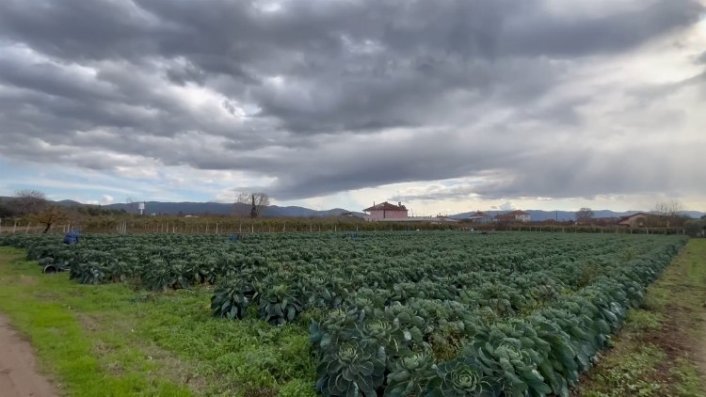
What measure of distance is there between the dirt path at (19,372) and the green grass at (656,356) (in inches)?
248

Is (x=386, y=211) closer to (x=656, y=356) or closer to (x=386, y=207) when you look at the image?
(x=386, y=207)

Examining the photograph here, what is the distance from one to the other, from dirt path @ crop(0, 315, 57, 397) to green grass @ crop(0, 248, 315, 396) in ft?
0.46

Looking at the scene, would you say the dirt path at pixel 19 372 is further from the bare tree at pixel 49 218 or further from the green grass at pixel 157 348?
the bare tree at pixel 49 218

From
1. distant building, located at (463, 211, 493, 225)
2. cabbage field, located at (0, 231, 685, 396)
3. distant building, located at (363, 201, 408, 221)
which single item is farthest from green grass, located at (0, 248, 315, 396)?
distant building, located at (363, 201, 408, 221)

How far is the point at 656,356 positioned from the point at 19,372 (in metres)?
9.14

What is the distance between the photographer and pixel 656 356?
6.97 meters

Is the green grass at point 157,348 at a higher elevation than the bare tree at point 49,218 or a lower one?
lower

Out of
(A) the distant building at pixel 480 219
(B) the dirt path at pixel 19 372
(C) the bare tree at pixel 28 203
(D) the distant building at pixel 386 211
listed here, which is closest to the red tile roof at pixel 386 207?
(D) the distant building at pixel 386 211

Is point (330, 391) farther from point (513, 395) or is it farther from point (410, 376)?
point (513, 395)

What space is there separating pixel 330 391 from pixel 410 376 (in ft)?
3.05

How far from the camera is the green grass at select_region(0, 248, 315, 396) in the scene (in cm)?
518

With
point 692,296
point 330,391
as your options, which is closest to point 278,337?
point 330,391

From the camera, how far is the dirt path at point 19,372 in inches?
193

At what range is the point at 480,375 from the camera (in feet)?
12.2
